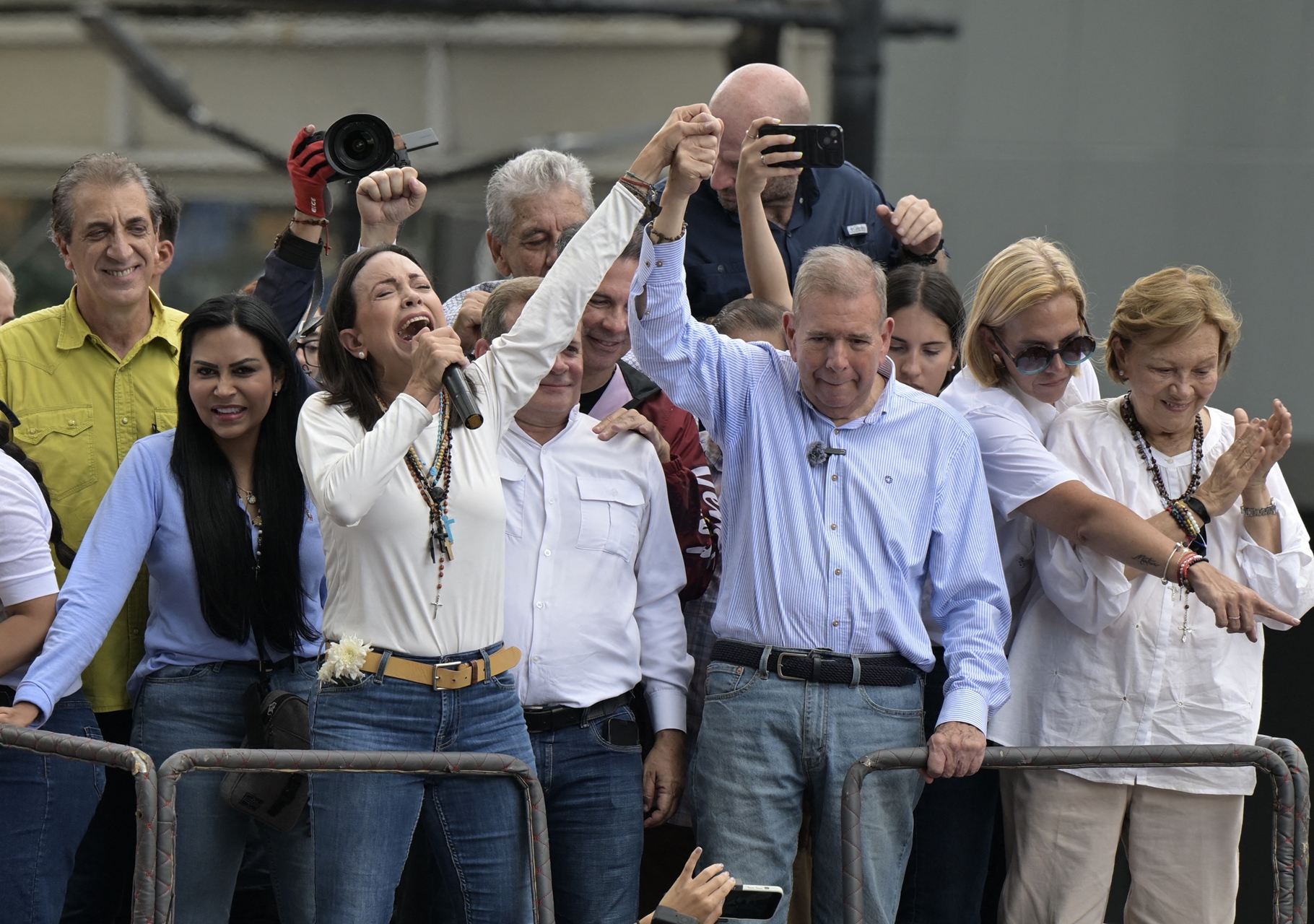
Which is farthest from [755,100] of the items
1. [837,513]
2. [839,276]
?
[837,513]

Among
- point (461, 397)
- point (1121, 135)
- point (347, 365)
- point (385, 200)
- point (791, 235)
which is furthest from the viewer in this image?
point (1121, 135)

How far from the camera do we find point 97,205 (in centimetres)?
333

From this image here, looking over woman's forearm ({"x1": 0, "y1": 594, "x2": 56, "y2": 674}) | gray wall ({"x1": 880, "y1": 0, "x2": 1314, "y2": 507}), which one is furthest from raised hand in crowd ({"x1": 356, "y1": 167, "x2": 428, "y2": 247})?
gray wall ({"x1": 880, "y1": 0, "x2": 1314, "y2": 507})

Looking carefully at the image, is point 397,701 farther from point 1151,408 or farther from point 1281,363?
point 1281,363

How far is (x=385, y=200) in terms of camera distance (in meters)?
3.24

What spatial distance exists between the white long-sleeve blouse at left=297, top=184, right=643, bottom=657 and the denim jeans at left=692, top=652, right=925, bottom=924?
1.67 feet

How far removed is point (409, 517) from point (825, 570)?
81 centimetres

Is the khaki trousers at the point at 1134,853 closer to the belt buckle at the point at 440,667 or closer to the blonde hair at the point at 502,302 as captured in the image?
the belt buckle at the point at 440,667

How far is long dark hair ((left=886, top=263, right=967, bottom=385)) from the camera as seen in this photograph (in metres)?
3.38

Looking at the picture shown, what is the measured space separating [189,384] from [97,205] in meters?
0.66

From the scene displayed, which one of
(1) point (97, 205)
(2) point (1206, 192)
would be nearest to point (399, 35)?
(1) point (97, 205)

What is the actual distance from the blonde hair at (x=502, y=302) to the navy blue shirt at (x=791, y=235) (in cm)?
88

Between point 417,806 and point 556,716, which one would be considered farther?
point 556,716

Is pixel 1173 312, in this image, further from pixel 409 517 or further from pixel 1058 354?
pixel 409 517
